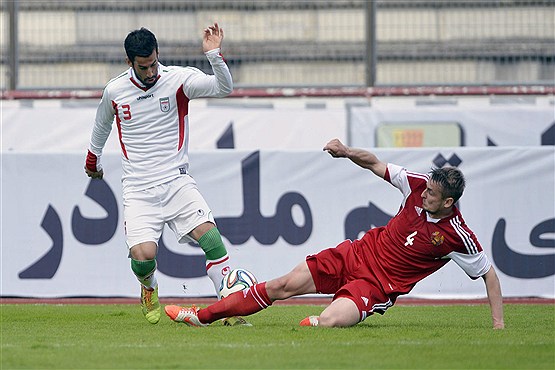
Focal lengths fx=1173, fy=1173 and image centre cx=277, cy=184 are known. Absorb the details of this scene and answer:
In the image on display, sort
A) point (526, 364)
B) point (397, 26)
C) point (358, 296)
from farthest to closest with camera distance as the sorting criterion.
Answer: point (397, 26)
point (358, 296)
point (526, 364)

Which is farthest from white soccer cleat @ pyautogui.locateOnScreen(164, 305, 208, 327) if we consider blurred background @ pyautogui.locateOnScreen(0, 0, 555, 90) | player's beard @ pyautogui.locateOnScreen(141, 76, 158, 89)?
blurred background @ pyautogui.locateOnScreen(0, 0, 555, 90)

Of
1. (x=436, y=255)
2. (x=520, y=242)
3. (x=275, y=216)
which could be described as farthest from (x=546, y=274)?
(x=436, y=255)

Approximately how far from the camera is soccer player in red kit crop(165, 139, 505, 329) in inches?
328

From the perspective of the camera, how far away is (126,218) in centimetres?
902

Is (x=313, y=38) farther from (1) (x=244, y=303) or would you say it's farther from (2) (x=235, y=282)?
(1) (x=244, y=303)

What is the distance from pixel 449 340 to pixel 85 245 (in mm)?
5215

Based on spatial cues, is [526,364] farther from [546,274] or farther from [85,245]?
[85,245]

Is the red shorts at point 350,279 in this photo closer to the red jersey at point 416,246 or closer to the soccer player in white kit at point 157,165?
the red jersey at point 416,246

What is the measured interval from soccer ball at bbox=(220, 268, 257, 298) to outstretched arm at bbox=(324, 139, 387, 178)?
1.16 metres

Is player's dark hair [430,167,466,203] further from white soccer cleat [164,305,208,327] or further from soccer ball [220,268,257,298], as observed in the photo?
white soccer cleat [164,305,208,327]

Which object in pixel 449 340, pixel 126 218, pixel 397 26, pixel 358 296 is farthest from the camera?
pixel 397 26

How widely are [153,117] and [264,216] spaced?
3.27 m

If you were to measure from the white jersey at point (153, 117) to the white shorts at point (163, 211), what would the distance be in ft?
0.27

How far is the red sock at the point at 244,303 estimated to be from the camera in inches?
328
